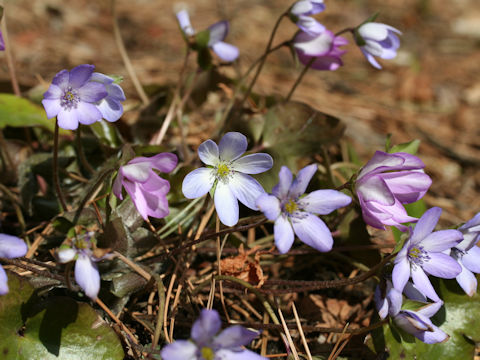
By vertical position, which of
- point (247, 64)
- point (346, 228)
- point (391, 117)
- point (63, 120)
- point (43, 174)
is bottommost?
point (391, 117)

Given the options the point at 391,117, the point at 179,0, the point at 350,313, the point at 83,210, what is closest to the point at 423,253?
the point at 350,313

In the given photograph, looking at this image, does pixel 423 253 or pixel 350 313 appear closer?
pixel 423 253

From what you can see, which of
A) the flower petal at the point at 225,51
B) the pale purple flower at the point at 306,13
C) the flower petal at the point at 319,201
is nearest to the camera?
the flower petal at the point at 319,201

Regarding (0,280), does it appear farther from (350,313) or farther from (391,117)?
(391,117)

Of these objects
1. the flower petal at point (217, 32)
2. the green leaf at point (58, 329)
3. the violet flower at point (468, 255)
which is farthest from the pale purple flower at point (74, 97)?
the violet flower at point (468, 255)

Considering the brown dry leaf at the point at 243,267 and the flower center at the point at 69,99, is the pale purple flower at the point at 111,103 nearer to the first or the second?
the flower center at the point at 69,99

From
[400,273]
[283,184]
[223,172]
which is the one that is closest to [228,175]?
[223,172]

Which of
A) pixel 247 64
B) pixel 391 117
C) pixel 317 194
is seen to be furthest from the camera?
pixel 247 64
